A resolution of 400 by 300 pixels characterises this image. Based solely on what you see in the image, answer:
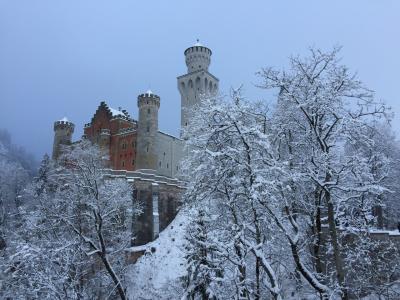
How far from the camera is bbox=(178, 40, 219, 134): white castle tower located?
6312cm

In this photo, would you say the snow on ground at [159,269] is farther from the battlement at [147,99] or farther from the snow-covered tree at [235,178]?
the battlement at [147,99]

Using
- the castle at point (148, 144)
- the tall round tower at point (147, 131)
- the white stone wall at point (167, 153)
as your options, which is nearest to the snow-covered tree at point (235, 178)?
the castle at point (148, 144)

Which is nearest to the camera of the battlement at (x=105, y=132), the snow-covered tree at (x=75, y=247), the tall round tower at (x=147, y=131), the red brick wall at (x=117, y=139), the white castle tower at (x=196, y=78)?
the snow-covered tree at (x=75, y=247)

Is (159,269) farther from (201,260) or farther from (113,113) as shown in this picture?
(113,113)

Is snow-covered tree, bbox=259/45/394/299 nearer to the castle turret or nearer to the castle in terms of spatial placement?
the castle

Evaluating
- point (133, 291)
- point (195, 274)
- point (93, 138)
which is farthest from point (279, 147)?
point (93, 138)

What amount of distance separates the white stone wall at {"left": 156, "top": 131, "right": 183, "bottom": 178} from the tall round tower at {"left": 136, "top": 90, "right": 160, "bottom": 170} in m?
2.85

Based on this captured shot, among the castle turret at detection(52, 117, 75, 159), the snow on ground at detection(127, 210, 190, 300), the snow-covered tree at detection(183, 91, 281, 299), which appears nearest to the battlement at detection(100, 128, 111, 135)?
the castle turret at detection(52, 117, 75, 159)

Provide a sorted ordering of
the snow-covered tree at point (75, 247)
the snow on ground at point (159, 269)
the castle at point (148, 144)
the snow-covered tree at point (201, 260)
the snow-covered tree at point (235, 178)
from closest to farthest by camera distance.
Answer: the snow-covered tree at point (235, 178), the snow-covered tree at point (201, 260), the snow-covered tree at point (75, 247), the snow on ground at point (159, 269), the castle at point (148, 144)

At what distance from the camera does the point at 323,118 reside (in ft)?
43.8

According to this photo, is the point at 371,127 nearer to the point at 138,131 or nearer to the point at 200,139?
the point at 200,139

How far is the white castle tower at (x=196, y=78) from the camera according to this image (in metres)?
63.1

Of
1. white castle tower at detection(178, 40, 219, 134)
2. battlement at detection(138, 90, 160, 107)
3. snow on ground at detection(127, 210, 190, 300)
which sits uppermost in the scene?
white castle tower at detection(178, 40, 219, 134)

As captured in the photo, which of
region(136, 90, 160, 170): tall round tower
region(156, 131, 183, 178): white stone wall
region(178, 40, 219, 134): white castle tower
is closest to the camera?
region(136, 90, 160, 170): tall round tower
